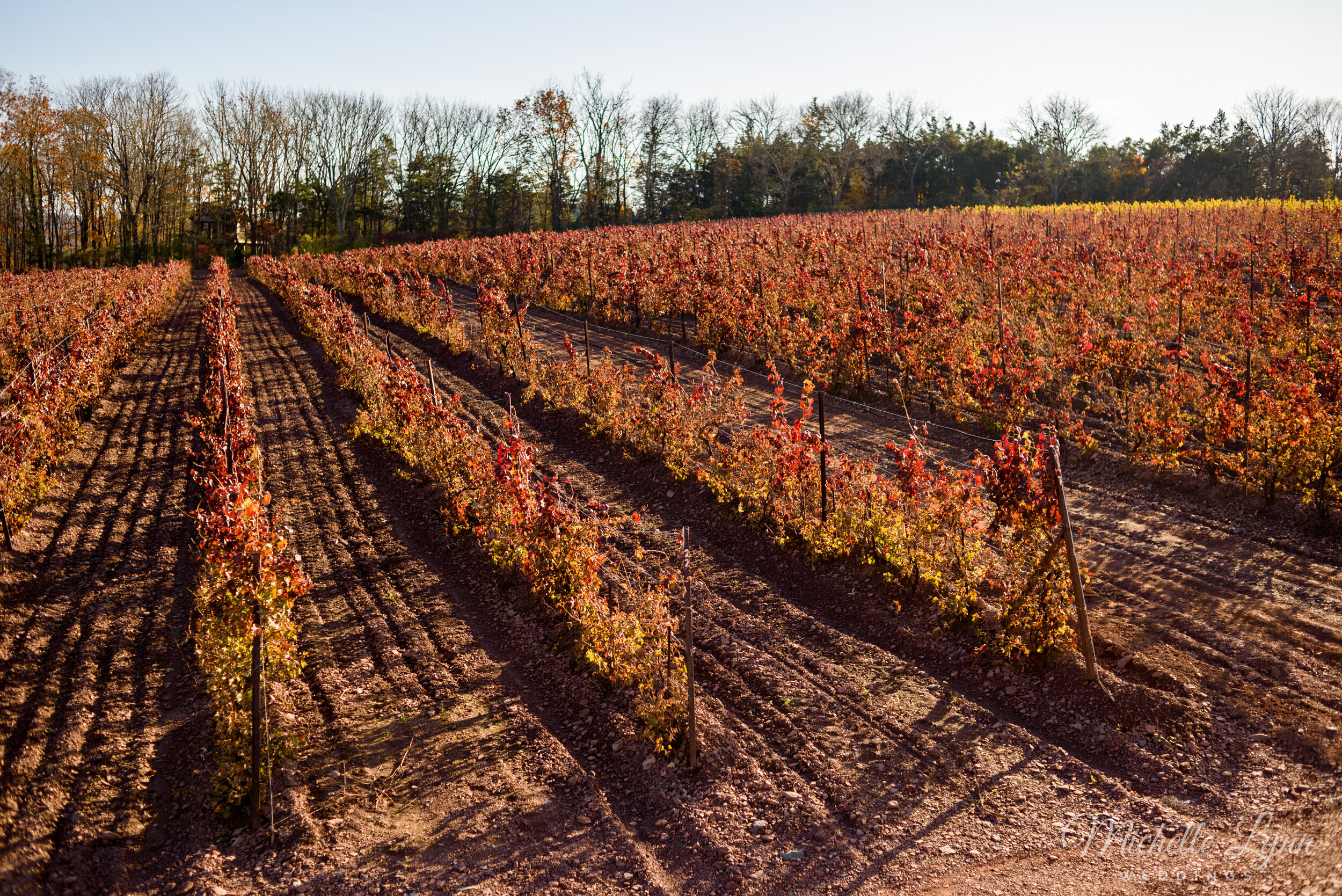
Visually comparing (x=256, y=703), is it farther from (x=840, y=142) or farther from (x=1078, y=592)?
(x=840, y=142)

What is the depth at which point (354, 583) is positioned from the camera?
7.60 metres

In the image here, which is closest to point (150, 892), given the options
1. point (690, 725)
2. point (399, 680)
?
point (399, 680)

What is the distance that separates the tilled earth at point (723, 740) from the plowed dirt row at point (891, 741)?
0.06 ft

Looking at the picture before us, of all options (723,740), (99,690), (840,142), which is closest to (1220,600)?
(723,740)

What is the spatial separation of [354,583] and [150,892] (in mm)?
3666

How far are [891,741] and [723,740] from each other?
1087 mm

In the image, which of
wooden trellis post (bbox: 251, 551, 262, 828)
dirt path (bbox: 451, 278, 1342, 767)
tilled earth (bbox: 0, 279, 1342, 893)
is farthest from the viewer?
dirt path (bbox: 451, 278, 1342, 767)

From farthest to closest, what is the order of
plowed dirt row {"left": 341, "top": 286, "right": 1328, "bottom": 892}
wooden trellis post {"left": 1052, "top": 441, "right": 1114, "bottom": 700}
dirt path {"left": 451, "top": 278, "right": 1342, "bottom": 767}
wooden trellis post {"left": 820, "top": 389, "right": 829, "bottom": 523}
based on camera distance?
1. wooden trellis post {"left": 820, "top": 389, "right": 829, "bottom": 523}
2. wooden trellis post {"left": 1052, "top": 441, "right": 1114, "bottom": 700}
3. dirt path {"left": 451, "top": 278, "right": 1342, "bottom": 767}
4. plowed dirt row {"left": 341, "top": 286, "right": 1328, "bottom": 892}

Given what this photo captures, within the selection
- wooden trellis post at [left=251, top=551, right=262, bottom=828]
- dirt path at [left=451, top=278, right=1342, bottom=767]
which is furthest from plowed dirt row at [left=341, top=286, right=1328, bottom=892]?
wooden trellis post at [left=251, top=551, right=262, bottom=828]

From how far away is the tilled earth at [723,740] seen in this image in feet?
13.8

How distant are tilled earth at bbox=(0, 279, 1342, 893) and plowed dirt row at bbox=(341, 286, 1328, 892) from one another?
20 millimetres

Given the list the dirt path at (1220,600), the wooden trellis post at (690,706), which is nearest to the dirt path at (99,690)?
the wooden trellis post at (690,706)

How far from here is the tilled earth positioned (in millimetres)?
4199

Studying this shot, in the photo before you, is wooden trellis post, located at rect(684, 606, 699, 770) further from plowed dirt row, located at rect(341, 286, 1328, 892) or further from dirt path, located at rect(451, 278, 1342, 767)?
dirt path, located at rect(451, 278, 1342, 767)
